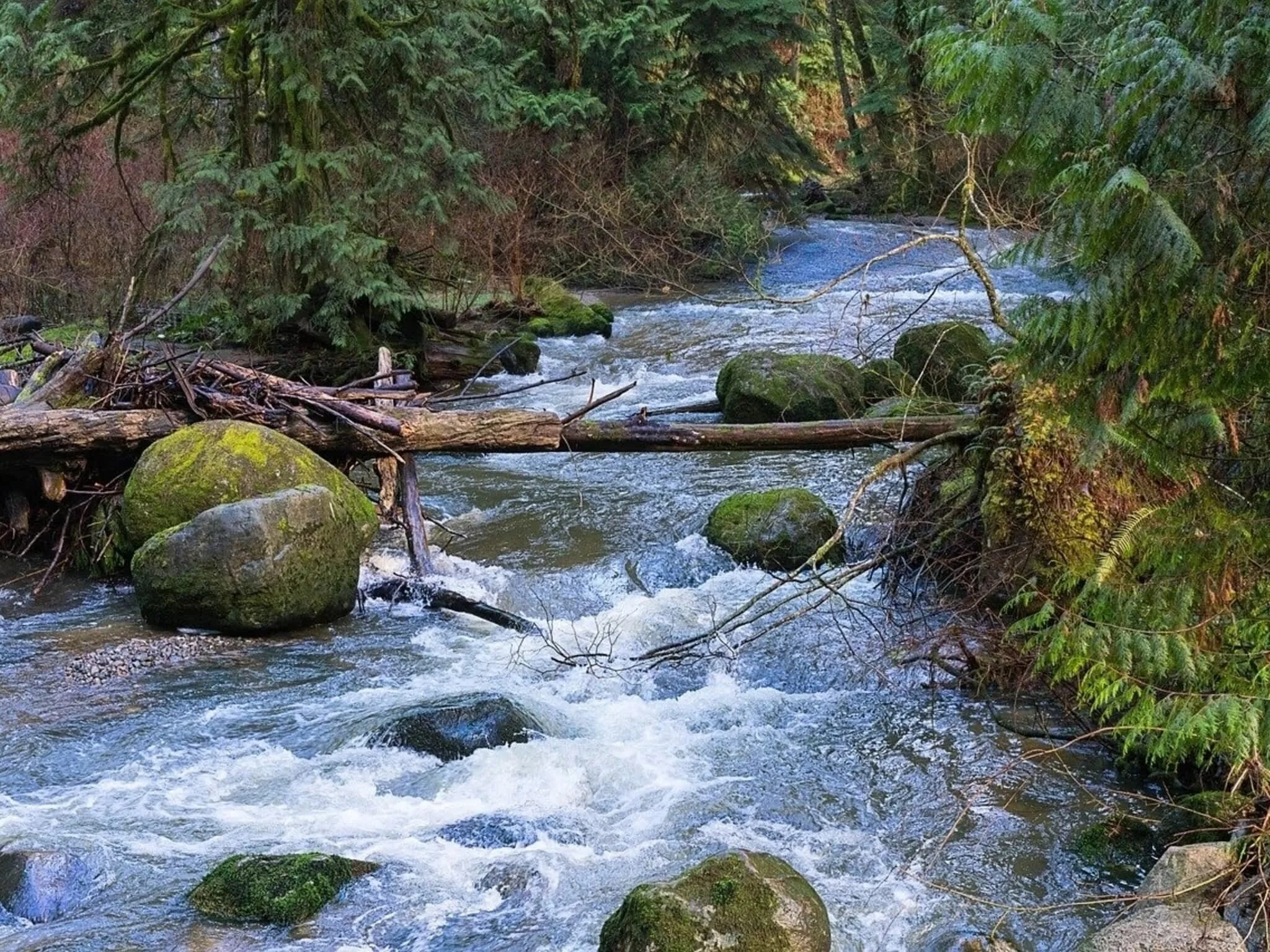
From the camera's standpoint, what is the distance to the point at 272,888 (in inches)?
204

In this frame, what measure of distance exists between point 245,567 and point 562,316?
12.1 meters

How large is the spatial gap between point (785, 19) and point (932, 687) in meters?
20.9

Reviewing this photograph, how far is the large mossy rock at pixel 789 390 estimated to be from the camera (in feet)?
42.2

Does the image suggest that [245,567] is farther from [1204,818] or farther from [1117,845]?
[1204,818]

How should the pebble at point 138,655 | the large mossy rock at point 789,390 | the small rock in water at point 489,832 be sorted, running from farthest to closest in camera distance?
the large mossy rock at point 789,390 → the pebble at point 138,655 → the small rock in water at point 489,832

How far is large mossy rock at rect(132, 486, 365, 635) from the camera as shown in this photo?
802 centimetres

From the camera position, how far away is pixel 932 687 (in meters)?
7.00

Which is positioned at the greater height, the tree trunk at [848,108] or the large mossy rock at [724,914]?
the tree trunk at [848,108]

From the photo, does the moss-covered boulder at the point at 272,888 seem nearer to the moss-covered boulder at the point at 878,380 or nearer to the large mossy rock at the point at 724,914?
the large mossy rock at the point at 724,914

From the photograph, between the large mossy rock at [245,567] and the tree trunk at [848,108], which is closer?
the large mossy rock at [245,567]

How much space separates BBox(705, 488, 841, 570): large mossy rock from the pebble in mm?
3768

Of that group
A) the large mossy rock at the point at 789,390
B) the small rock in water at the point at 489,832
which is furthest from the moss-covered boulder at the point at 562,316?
the small rock in water at the point at 489,832

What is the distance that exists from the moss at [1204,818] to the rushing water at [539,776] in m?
0.40

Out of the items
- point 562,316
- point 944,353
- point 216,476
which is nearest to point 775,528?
point 216,476
